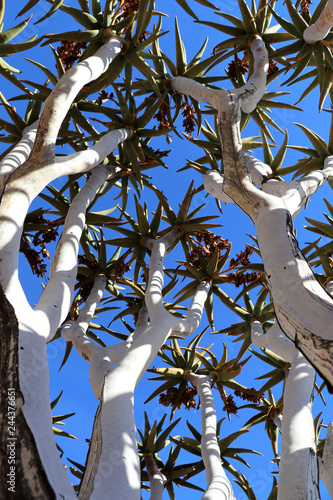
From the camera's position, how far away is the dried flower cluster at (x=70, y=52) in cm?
745

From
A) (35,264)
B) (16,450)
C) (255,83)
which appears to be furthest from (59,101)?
(16,450)

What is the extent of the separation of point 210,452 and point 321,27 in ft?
17.0

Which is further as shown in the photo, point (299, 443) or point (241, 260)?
point (241, 260)

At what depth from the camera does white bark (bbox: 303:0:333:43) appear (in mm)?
5437

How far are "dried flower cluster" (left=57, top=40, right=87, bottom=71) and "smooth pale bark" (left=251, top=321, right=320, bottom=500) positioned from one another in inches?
213

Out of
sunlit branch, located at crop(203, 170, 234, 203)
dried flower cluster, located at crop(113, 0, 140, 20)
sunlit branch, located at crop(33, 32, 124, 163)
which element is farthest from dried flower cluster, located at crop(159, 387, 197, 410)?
dried flower cluster, located at crop(113, 0, 140, 20)

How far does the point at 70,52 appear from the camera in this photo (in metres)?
7.52

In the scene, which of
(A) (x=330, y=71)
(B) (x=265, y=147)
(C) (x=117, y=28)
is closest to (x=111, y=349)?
(B) (x=265, y=147)

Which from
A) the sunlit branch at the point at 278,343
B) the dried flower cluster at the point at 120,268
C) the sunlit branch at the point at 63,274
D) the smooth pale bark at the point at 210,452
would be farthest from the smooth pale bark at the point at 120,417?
the dried flower cluster at the point at 120,268

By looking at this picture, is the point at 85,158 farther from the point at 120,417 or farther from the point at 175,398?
the point at 175,398

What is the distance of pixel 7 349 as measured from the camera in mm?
2768

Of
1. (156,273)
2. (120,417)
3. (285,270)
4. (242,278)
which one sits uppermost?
(242,278)

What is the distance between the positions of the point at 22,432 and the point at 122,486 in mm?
752

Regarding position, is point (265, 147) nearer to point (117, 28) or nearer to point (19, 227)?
point (117, 28)
